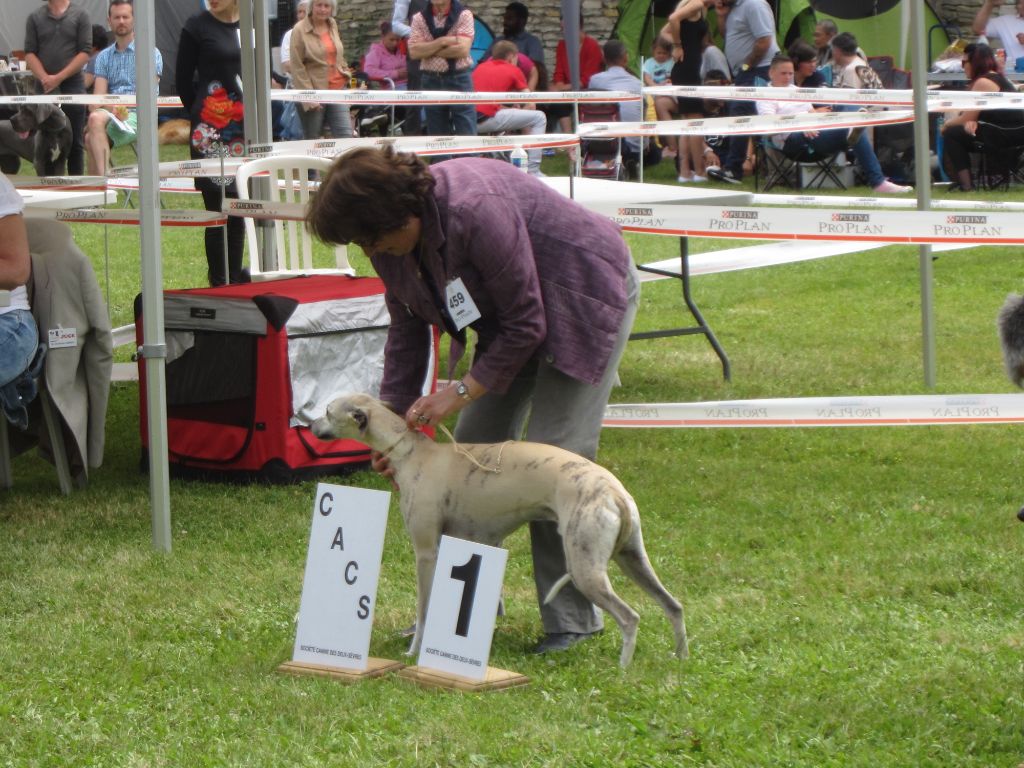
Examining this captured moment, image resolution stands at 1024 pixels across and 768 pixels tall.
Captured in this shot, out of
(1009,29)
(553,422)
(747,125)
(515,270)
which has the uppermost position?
(1009,29)

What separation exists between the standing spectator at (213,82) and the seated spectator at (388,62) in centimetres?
964

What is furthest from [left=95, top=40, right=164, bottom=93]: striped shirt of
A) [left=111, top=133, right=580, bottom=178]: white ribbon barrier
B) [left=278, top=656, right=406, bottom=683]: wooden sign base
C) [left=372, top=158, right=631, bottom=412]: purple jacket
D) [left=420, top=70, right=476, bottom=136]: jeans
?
[left=278, top=656, right=406, bottom=683]: wooden sign base

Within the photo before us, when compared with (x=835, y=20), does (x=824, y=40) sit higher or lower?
lower

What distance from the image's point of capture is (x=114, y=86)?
13531 mm

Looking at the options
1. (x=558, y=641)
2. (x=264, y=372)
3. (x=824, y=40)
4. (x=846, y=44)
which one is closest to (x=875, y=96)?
(x=846, y=44)

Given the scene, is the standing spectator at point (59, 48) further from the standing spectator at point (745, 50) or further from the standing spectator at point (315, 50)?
the standing spectator at point (745, 50)

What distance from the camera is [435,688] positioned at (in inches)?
133

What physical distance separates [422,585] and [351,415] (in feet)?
1.51

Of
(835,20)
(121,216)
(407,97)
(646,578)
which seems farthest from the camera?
(835,20)

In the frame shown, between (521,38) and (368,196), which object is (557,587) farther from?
(521,38)

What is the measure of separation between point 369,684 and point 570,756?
0.66m

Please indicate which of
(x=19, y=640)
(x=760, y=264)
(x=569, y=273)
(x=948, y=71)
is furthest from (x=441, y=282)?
(x=948, y=71)

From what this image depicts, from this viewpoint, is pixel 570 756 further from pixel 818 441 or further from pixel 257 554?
pixel 818 441

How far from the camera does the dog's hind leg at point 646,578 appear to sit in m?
3.43
